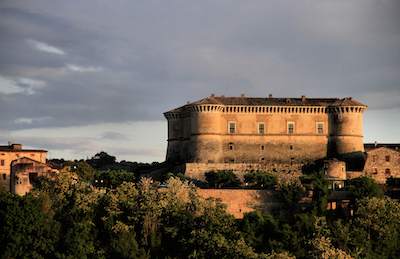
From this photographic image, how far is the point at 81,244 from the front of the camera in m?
62.1

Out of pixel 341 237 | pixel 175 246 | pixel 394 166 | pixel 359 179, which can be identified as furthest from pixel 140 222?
pixel 394 166

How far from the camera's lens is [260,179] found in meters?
75.9

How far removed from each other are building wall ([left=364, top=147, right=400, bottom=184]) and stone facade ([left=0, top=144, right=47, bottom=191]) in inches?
914

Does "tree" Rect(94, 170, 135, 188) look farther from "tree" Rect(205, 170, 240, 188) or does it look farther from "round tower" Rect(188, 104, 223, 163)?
"tree" Rect(205, 170, 240, 188)

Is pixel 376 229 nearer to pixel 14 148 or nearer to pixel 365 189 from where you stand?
pixel 365 189

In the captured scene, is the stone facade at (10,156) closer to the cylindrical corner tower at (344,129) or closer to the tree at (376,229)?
the cylindrical corner tower at (344,129)

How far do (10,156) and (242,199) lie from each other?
20.0 metres

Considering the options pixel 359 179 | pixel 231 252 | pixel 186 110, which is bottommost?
pixel 231 252

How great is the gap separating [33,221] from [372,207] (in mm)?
19098

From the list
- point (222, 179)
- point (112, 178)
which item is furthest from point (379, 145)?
point (112, 178)

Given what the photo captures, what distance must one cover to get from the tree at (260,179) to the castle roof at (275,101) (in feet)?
19.8

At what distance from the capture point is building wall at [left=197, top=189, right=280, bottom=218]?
230 feet

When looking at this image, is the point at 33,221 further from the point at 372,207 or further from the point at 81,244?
the point at 372,207

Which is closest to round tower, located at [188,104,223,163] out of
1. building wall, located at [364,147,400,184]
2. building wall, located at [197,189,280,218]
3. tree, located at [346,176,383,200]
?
building wall, located at [197,189,280,218]
